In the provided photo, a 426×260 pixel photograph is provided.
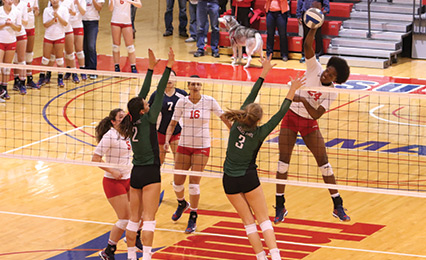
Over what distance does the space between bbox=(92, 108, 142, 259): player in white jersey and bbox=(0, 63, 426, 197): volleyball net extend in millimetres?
878

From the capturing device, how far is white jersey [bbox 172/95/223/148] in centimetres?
1078

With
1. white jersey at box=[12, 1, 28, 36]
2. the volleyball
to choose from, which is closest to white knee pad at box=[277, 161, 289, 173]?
the volleyball

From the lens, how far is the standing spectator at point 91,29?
18.2 m

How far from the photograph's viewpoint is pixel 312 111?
9.52m

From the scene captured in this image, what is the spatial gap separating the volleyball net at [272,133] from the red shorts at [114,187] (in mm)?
1164

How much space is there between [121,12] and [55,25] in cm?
169

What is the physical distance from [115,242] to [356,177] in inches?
184

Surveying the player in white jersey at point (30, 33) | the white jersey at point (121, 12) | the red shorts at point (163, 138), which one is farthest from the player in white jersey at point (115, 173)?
the white jersey at point (121, 12)

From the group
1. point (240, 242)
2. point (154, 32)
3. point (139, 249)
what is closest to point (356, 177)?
point (240, 242)

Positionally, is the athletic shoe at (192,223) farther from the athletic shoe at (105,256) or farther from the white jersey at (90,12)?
the white jersey at (90,12)

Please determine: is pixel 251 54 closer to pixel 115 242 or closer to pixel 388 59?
pixel 388 59

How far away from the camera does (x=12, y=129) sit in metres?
15.0

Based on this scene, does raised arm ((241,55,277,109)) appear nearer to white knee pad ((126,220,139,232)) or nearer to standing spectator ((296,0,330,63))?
white knee pad ((126,220,139,232))

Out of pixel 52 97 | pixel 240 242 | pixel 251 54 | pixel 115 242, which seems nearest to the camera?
pixel 115 242
